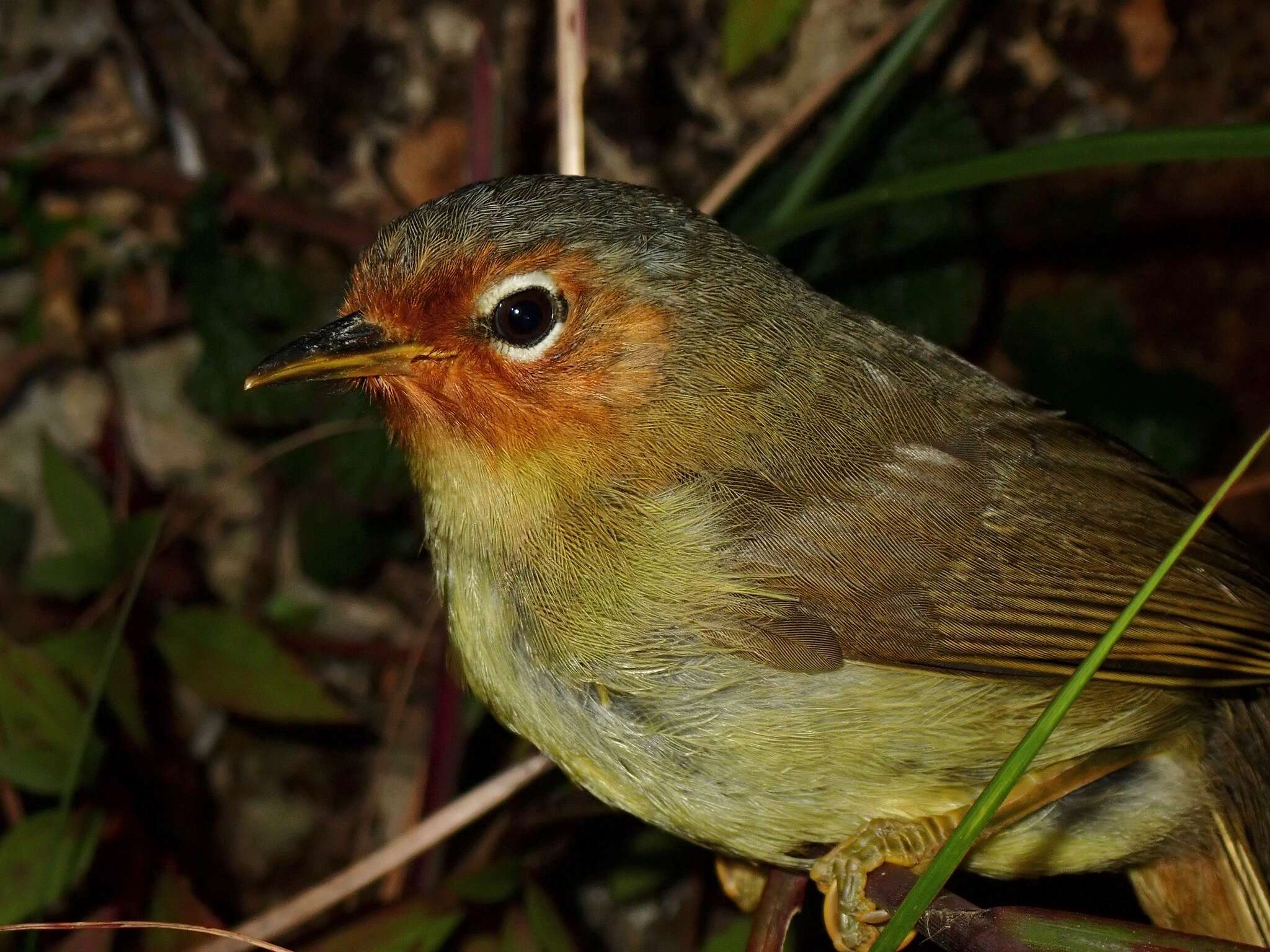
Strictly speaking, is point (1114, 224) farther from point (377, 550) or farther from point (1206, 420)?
point (377, 550)

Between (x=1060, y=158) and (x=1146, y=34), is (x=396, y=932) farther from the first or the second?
(x=1146, y=34)

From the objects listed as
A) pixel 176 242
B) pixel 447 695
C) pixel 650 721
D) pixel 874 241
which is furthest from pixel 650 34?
pixel 650 721

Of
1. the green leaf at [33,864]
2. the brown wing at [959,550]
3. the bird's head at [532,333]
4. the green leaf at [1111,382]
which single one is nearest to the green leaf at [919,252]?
the green leaf at [1111,382]

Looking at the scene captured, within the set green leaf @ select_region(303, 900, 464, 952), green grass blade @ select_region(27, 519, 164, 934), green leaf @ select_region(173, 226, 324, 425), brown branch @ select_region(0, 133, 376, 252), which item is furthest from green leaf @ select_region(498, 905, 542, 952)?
brown branch @ select_region(0, 133, 376, 252)

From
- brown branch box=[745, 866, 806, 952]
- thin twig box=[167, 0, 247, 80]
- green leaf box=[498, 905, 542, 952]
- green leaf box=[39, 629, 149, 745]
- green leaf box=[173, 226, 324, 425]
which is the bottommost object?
green leaf box=[498, 905, 542, 952]

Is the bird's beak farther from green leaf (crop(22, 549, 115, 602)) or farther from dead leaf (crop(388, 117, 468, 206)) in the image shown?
dead leaf (crop(388, 117, 468, 206))

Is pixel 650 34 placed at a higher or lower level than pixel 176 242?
higher

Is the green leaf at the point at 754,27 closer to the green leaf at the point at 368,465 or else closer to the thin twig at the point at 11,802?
the green leaf at the point at 368,465
